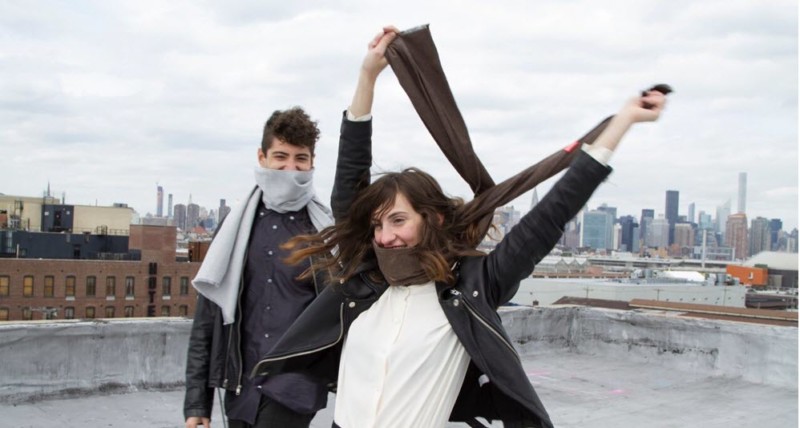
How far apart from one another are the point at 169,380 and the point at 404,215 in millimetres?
3822

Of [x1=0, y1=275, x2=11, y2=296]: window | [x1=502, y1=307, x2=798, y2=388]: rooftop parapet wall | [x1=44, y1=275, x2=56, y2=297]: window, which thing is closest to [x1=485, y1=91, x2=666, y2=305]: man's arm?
[x1=502, y1=307, x2=798, y2=388]: rooftop parapet wall

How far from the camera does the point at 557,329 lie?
7609mm

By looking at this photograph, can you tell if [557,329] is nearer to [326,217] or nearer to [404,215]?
[326,217]

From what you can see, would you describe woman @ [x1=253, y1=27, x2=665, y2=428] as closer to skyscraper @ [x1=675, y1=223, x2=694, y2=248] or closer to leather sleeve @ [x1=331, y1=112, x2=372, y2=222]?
leather sleeve @ [x1=331, y1=112, x2=372, y2=222]

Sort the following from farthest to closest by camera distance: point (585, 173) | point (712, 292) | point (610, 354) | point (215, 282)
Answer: point (712, 292)
point (610, 354)
point (215, 282)
point (585, 173)

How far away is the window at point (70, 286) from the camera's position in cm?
6950

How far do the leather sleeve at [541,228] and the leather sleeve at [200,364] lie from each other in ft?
4.23

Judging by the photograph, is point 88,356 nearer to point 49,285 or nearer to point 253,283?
point 253,283

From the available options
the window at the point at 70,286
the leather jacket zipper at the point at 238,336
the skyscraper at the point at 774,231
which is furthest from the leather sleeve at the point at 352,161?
the skyscraper at the point at 774,231

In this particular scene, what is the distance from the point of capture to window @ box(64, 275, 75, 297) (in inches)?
2736

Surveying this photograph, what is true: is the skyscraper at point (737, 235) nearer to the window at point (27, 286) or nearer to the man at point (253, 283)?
the window at point (27, 286)

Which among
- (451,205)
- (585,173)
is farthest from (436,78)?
(585,173)

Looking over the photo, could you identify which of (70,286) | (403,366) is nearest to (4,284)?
(70,286)

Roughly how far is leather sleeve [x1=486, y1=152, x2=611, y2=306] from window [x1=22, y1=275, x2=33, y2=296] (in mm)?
73348
